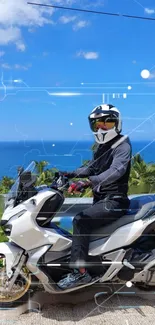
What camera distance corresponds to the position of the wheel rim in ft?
10.8

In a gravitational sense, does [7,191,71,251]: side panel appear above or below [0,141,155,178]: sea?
below

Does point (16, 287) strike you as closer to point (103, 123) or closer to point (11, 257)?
point (11, 257)

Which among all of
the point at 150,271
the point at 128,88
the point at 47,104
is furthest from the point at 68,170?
the point at 150,271

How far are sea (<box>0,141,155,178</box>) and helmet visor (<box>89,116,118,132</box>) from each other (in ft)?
0.45

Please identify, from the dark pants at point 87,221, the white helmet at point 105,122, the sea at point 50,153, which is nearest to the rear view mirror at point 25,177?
the sea at point 50,153

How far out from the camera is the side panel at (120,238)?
328 cm

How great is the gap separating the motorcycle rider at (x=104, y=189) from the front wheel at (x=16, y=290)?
244 mm

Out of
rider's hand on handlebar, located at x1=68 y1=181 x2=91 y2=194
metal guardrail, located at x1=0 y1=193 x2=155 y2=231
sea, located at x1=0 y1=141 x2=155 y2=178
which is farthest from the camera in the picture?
metal guardrail, located at x1=0 y1=193 x2=155 y2=231

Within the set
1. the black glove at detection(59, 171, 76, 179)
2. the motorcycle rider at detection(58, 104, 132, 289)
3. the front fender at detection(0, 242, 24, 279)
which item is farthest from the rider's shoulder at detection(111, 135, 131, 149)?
the front fender at detection(0, 242, 24, 279)

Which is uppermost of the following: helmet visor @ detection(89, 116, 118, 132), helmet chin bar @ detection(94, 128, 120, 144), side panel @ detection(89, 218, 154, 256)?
helmet visor @ detection(89, 116, 118, 132)

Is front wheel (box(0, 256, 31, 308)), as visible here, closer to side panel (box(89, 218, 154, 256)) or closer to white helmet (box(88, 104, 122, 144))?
side panel (box(89, 218, 154, 256))

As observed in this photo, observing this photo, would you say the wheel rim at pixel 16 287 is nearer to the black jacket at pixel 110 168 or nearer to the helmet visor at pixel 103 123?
the black jacket at pixel 110 168

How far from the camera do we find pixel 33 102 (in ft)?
10.6

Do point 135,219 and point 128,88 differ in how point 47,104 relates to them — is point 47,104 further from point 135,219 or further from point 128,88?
point 135,219
